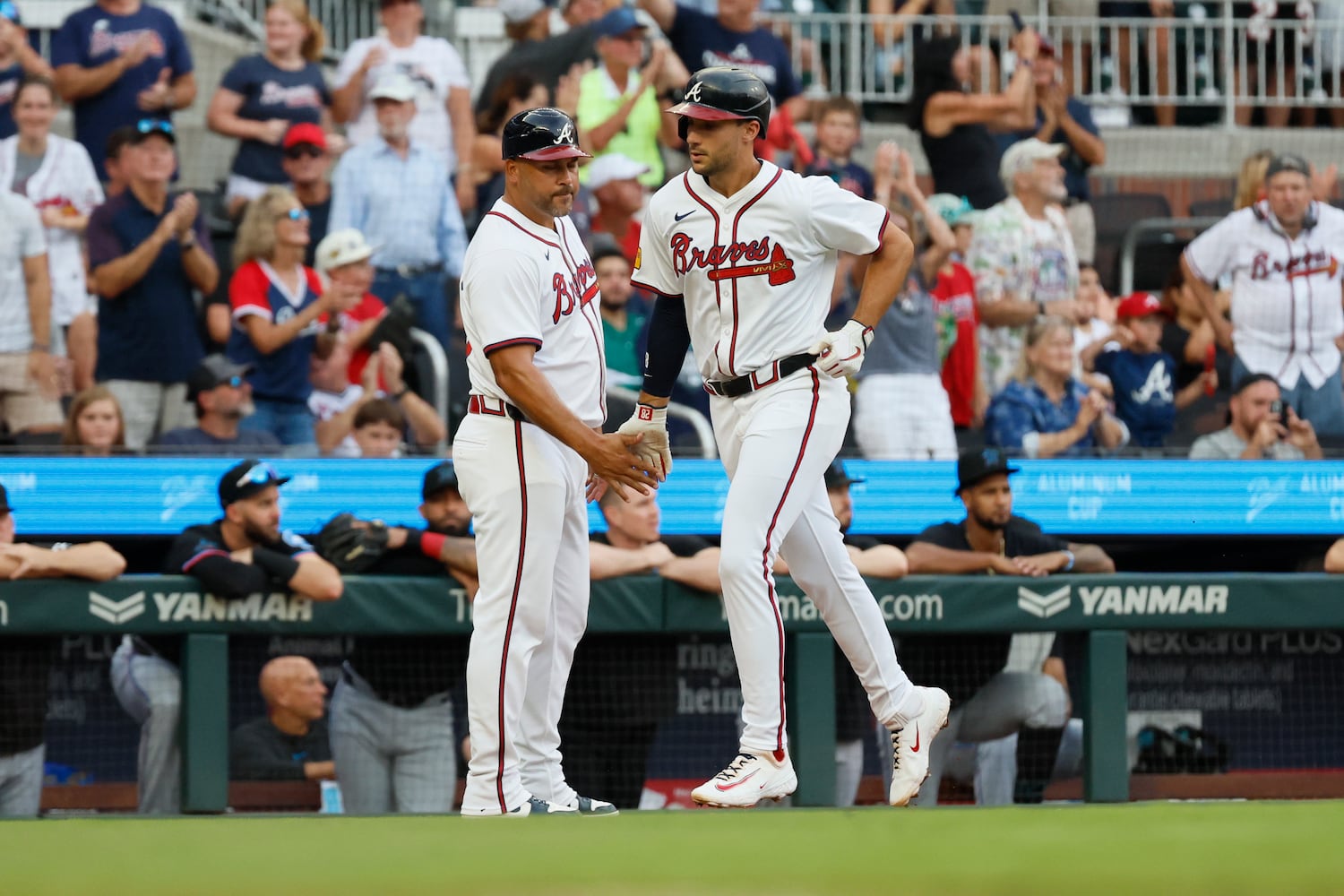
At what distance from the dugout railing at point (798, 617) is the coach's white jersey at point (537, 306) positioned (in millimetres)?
1598

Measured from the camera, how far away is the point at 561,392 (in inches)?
207

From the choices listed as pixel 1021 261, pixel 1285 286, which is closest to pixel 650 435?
pixel 1021 261

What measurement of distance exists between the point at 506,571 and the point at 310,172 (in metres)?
4.32

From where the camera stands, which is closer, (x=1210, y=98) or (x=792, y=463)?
(x=792, y=463)

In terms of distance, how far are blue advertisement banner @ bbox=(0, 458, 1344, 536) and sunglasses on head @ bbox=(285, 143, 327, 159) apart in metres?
2.28

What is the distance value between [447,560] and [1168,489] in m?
2.97

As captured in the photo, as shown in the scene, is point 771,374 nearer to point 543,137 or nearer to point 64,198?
point 543,137

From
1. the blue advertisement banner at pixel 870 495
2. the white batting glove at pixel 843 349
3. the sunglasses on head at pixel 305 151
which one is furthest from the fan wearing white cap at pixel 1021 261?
the white batting glove at pixel 843 349

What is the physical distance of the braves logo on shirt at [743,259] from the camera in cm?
490

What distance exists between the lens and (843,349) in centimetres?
482

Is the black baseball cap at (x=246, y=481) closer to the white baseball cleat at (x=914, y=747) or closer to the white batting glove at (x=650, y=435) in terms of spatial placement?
the white batting glove at (x=650, y=435)

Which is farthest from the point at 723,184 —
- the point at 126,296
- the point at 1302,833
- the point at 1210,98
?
the point at 1210,98

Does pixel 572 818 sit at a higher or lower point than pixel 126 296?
lower

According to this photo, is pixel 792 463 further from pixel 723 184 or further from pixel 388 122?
pixel 388 122
